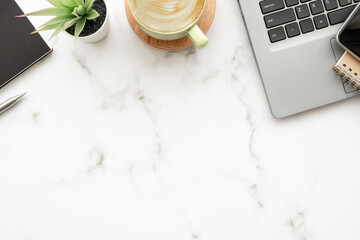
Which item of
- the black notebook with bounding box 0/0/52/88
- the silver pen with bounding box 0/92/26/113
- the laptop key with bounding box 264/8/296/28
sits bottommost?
the laptop key with bounding box 264/8/296/28

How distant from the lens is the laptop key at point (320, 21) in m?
0.53

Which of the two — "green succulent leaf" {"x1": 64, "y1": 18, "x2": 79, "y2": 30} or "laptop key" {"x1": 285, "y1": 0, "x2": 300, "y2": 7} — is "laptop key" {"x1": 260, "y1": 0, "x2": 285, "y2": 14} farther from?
"green succulent leaf" {"x1": 64, "y1": 18, "x2": 79, "y2": 30}

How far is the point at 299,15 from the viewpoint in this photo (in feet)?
1.73

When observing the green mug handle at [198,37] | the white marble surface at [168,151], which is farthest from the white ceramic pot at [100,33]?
the green mug handle at [198,37]

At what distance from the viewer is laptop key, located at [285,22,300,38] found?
0.53 m

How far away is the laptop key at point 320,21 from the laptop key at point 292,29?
0.03 m

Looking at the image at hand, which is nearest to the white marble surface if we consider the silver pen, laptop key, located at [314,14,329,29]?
the silver pen

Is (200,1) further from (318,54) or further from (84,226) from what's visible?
(84,226)

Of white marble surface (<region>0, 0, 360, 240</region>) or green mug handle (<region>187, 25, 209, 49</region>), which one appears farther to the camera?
white marble surface (<region>0, 0, 360, 240</region>)

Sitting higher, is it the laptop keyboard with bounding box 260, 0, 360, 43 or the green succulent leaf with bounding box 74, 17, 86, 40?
the green succulent leaf with bounding box 74, 17, 86, 40

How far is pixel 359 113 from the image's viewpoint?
0.57 metres

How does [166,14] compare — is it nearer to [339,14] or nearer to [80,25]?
[80,25]

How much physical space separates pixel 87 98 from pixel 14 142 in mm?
145

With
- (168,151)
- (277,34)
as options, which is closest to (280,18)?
(277,34)
